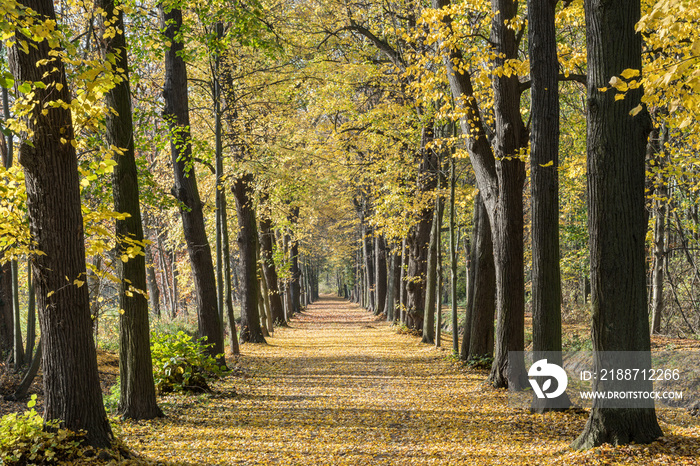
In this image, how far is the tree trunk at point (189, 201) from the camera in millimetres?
10320

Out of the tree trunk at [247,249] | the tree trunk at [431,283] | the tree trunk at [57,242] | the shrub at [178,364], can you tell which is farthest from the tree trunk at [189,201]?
the tree trunk at [431,283]

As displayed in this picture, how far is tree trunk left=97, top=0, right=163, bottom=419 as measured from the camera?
264 inches

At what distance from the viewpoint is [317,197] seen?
2170 centimetres

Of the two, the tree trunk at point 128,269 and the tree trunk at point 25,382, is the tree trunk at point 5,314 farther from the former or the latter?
the tree trunk at point 128,269

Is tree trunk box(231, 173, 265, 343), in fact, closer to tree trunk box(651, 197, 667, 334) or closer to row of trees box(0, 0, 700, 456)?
row of trees box(0, 0, 700, 456)

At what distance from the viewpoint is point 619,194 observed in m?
4.93

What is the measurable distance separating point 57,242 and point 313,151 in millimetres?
12444

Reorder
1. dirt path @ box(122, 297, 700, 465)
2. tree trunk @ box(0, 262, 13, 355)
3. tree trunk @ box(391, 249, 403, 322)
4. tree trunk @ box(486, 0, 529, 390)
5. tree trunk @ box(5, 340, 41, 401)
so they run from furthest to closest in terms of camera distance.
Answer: tree trunk @ box(391, 249, 403, 322) < tree trunk @ box(0, 262, 13, 355) < tree trunk @ box(5, 340, 41, 401) < tree trunk @ box(486, 0, 529, 390) < dirt path @ box(122, 297, 700, 465)

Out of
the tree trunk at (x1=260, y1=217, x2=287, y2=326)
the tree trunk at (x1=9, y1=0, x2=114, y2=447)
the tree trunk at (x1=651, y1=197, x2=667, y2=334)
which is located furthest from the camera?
the tree trunk at (x1=260, y1=217, x2=287, y2=326)

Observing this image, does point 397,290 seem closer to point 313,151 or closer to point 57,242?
point 313,151

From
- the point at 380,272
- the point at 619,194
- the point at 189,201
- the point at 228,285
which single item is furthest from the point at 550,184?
the point at 380,272

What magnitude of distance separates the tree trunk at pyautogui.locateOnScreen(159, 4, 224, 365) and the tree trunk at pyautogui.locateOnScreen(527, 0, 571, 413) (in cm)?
622

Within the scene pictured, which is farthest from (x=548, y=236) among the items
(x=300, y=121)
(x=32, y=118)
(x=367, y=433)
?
(x=300, y=121)

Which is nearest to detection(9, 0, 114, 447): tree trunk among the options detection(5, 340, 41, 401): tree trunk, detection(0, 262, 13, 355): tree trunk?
detection(5, 340, 41, 401): tree trunk
